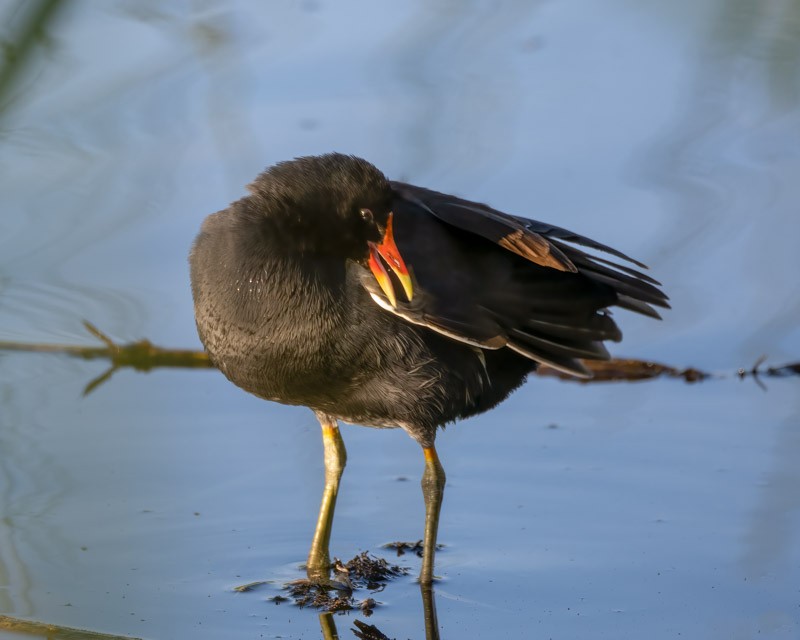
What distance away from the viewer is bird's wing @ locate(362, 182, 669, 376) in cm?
378

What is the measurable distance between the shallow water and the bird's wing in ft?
1.98

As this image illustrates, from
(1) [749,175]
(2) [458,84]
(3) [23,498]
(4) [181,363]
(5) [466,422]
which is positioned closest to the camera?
(3) [23,498]

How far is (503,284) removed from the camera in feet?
13.1

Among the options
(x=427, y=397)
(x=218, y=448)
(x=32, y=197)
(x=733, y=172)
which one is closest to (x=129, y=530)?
(x=218, y=448)

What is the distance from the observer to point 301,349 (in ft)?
12.0

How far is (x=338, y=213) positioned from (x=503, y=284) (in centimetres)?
59

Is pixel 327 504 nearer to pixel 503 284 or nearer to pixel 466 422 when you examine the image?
pixel 503 284

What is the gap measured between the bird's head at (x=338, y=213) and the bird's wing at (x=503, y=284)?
9cm

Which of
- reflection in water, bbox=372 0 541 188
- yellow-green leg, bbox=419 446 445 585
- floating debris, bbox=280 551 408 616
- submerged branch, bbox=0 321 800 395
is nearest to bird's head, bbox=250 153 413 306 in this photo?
yellow-green leg, bbox=419 446 445 585

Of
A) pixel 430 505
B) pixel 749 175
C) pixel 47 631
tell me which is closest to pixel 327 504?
pixel 430 505

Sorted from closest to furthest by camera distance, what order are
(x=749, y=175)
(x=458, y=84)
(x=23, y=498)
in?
(x=23, y=498)
(x=749, y=175)
(x=458, y=84)

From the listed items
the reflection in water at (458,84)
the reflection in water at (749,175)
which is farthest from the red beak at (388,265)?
the reflection in water at (458,84)

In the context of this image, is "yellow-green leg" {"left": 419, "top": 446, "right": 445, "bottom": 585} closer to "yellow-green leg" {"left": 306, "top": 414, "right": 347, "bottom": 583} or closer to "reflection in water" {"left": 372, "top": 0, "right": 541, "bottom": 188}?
"yellow-green leg" {"left": 306, "top": 414, "right": 347, "bottom": 583}

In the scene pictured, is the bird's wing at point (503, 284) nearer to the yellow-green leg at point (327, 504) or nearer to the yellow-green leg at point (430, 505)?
the yellow-green leg at point (430, 505)
